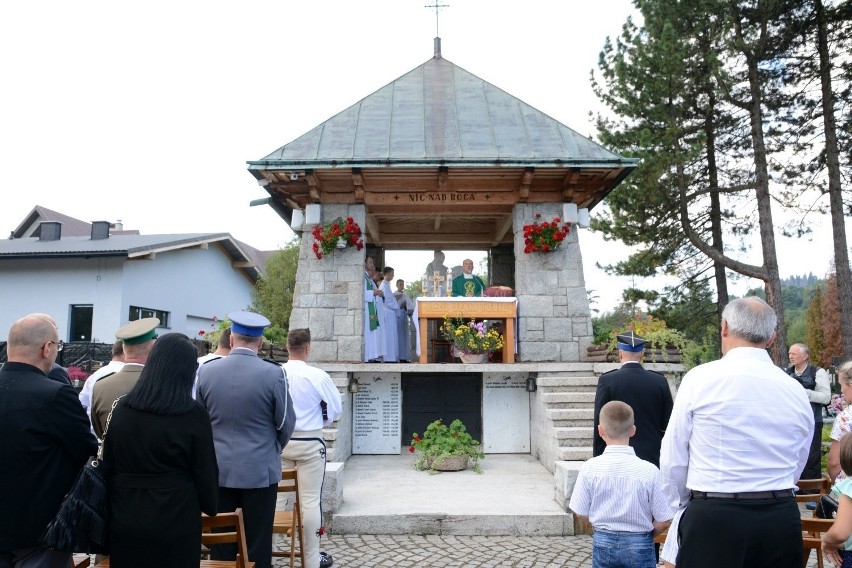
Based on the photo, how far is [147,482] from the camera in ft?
9.27

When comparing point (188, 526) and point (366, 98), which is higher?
point (366, 98)

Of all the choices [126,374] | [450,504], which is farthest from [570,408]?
[126,374]

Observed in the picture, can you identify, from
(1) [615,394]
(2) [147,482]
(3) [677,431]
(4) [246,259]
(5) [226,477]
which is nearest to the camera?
(3) [677,431]

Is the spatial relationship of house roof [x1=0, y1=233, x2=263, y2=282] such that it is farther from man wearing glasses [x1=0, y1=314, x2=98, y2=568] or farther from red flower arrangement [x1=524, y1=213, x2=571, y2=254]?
man wearing glasses [x1=0, y1=314, x2=98, y2=568]

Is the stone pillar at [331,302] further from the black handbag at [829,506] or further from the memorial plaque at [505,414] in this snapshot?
the black handbag at [829,506]

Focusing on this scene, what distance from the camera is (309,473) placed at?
16.0ft

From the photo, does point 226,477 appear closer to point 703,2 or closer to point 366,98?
point 366,98

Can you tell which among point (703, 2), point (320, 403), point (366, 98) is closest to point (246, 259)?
point (366, 98)

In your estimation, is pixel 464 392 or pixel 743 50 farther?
pixel 743 50

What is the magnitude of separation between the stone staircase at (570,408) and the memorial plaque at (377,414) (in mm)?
2238

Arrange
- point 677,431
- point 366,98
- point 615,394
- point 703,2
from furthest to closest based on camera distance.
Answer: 1. point 703,2
2. point 366,98
3. point 615,394
4. point 677,431

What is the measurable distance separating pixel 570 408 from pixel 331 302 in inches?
152

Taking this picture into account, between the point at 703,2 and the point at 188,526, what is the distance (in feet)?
50.1

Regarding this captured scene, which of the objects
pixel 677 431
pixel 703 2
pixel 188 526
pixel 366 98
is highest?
pixel 703 2
